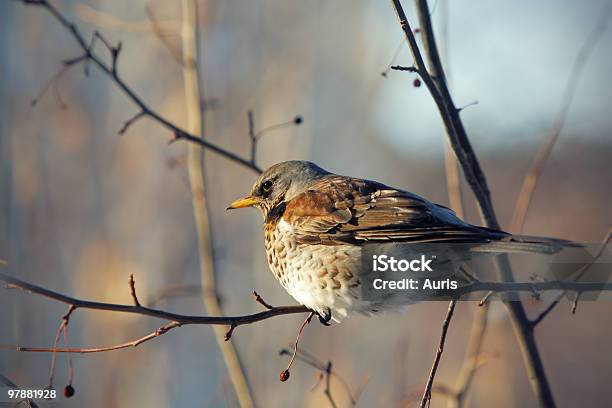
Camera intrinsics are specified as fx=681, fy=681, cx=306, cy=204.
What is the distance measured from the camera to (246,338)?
5430mm

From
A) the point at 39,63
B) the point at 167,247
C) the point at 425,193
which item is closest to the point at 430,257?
the point at 167,247

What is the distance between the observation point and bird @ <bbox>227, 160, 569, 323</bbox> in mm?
2623

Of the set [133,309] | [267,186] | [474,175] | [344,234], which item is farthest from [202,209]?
[133,309]

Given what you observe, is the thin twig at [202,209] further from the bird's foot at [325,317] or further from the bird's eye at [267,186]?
the bird's foot at [325,317]

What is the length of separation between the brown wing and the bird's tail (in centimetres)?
7

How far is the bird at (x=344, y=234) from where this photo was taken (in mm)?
2623

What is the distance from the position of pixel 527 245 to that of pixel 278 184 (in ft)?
5.15

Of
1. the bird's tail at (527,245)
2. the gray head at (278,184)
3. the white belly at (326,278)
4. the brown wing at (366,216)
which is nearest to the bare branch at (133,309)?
the white belly at (326,278)

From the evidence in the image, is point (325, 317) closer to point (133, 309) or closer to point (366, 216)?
point (366, 216)

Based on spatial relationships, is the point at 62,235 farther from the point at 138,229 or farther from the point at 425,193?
the point at 425,193

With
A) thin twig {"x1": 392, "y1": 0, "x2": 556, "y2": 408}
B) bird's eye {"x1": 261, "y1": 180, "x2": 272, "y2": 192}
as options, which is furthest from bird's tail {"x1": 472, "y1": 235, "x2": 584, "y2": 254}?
bird's eye {"x1": 261, "y1": 180, "x2": 272, "y2": 192}

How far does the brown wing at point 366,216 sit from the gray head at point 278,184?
0.40ft

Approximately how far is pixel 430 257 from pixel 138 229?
5.16 metres

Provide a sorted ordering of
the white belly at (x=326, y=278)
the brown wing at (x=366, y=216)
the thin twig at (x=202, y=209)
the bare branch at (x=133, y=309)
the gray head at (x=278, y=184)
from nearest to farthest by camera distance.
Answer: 1. the bare branch at (x=133, y=309)
2. the brown wing at (x=366, y=216)
3. the white belly at (x=326, y=278)
4. the thin twig at (x=202, y=209)
5. the gray head at (x=278, y=184)
